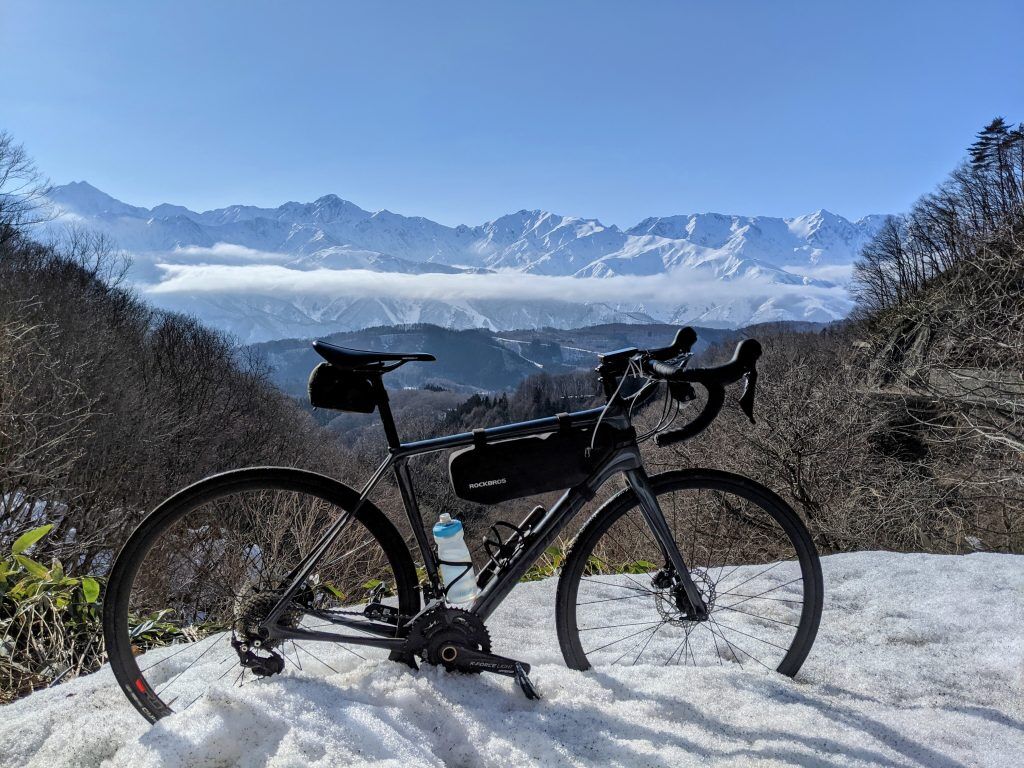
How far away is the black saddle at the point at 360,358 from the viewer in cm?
235

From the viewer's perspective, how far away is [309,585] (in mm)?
2590

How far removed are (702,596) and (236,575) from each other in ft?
6.50

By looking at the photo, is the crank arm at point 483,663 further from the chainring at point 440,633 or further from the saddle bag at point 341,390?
the saddle bag at point 341,390

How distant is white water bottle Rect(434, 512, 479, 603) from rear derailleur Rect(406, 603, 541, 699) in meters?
0.09

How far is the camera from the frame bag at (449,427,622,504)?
249 centimetres

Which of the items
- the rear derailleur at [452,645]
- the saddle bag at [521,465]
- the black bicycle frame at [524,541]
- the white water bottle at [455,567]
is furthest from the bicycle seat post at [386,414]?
the rear derailleur at [452,645]

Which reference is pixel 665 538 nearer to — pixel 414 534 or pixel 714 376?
pixel 714 376

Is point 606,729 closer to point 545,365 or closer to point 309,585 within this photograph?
point 309,585

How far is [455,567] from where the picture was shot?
256 centimetres

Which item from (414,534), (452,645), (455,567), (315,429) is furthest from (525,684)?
(315,429)

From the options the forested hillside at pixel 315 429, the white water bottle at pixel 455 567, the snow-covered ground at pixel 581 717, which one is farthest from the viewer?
the forested hillside at pixel 315 429

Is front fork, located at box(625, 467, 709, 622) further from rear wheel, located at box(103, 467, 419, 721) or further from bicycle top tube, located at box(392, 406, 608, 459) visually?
rear wheel, located at box(103, 467, 419, 721)

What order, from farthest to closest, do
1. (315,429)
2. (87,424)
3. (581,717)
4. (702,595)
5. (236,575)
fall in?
(315,429) → (87,424) → (702,595) → (236,575) → (581,717)

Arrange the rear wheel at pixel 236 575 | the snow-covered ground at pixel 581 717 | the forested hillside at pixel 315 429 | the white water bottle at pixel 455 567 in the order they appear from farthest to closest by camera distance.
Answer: the forested hillside at pixel 315 429
the white water bottle at pixel 455 567
the rear wheel at pixel 236 575
the snow-covered ground at pixel 581 717
